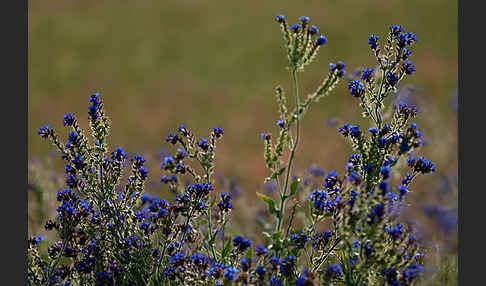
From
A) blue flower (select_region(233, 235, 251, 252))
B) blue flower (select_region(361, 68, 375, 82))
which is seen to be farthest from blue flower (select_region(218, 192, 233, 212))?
blue flower (select_region(361, 68, 375, 82))

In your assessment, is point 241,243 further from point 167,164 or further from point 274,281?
point 167,164

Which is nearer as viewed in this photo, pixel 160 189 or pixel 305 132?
pixel 160 189

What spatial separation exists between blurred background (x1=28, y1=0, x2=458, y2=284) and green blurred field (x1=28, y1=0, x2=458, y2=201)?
0.12 ft

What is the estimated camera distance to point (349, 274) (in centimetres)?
227

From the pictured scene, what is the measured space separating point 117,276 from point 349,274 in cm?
124

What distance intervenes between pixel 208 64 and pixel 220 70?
549 mm

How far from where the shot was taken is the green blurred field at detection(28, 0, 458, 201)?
10.6 metres

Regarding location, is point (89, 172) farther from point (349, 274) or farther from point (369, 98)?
point (369, 98)

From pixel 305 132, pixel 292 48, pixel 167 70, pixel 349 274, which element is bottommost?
pixel 349 274

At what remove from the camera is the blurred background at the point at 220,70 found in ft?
31.3

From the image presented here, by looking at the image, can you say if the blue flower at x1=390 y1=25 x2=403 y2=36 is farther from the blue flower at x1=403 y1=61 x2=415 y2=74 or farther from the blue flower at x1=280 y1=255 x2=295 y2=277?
the blue flower at x1=280 y1=255 x2=295 y2=277

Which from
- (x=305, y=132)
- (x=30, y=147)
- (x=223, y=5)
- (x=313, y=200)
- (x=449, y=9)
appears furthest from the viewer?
(x=223, y=5)

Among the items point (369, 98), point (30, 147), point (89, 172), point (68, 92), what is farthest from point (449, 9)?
point (89, 172)

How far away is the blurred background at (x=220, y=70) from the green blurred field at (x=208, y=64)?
0.04m
